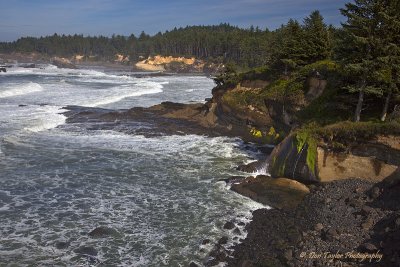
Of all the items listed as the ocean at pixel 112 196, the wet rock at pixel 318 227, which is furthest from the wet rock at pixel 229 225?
the wet rock at pixel 318 227

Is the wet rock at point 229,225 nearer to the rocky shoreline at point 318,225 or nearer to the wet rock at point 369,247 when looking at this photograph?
the rocky shoreline at point 318,225

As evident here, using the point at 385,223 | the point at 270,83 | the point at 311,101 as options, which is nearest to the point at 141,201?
the point at 385,223

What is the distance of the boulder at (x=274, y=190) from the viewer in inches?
773

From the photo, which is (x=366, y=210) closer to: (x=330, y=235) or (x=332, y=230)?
(x=332, y=230)

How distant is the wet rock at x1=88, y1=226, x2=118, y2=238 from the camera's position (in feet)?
53.2

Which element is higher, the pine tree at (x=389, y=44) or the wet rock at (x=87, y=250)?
the pine tree at (x=389, y=44)

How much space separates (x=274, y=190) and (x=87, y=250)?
32.1ft

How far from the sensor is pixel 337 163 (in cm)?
2122

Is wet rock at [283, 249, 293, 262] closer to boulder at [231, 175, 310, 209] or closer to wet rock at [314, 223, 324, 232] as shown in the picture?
wet rock at [314, 223, 324, 232]

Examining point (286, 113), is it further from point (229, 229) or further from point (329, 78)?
point (229, 229)

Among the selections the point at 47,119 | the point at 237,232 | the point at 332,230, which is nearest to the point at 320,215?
the point at 332,230

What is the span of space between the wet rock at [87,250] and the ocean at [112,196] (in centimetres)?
4

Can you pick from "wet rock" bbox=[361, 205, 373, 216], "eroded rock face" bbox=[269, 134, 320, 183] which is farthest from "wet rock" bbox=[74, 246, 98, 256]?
"eroded rock face" bbox=[269, 134, 320, 183]

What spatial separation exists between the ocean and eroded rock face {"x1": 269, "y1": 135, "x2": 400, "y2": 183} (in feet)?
11.6
